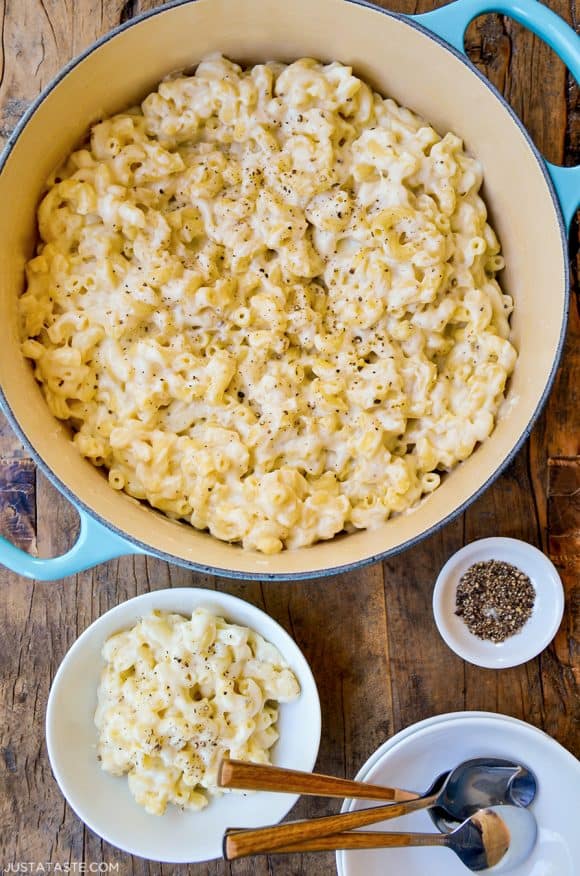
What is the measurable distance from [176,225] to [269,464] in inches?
19.6

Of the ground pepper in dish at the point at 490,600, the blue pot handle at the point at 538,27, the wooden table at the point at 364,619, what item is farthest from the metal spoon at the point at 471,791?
the blue pot handle at the point at 538,27

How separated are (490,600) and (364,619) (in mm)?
277

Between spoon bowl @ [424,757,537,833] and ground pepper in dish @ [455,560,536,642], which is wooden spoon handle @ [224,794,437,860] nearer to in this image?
spoon bowl @ [424,757,537,833]

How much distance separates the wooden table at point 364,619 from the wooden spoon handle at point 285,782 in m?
0.29

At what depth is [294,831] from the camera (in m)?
1.43

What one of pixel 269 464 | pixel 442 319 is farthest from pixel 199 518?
pixel 442 319

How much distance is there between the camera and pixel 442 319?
1.67 meters

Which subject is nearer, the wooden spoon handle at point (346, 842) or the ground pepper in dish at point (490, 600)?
the wooden spoon handle at point (346, 842)

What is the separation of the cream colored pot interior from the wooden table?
0.74ft

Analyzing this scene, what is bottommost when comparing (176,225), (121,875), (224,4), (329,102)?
(121,875)

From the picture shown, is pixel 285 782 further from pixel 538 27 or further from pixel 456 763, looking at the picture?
pixel 538 27

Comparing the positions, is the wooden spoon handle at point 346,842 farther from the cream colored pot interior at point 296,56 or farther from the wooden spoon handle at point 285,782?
the cream colored pot interior at point 296,56

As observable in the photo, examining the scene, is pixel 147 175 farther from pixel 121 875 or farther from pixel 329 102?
pixel 121 875

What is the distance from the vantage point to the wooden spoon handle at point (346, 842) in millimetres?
1325
